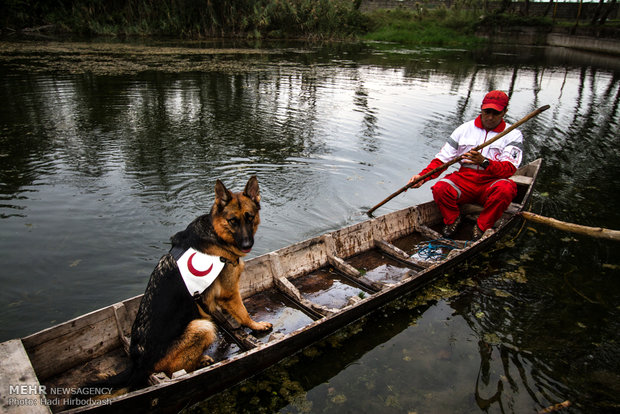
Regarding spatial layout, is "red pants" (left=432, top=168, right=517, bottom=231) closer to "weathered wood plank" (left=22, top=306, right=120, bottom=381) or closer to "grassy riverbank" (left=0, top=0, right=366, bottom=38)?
"weathered wood plank" (left=22, top=306, right=120, bottom=381)

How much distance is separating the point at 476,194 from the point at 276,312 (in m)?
4.28

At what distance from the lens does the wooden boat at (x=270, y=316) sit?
3.13 m

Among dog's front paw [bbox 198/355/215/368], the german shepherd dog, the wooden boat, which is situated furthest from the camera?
dog's front paw [bbox 198/355/215/368]

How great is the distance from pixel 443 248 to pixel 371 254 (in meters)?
1.34

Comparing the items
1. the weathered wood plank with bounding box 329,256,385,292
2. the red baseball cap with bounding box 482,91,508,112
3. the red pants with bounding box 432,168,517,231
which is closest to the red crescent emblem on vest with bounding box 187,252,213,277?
the weathered wood plank with bounding box 329,256,385,292

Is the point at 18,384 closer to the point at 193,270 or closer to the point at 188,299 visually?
the point at 188,299

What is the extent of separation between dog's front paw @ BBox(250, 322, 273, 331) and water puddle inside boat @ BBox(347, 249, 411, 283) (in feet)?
6.09

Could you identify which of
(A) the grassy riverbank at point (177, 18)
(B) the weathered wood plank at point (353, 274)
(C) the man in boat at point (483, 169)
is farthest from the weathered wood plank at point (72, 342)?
(A) the grassy riverbank at point (177, 18)

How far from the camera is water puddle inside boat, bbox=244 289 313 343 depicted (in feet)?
15.2

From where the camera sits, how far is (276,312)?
4840mm

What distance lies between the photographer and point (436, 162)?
6.84m

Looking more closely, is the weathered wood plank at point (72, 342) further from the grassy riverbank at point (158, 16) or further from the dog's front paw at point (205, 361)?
the grassy riverbank at point (158, 16)

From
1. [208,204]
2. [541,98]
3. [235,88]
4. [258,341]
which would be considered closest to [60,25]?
[235,88]

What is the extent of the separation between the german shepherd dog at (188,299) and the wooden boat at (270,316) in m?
0.19
